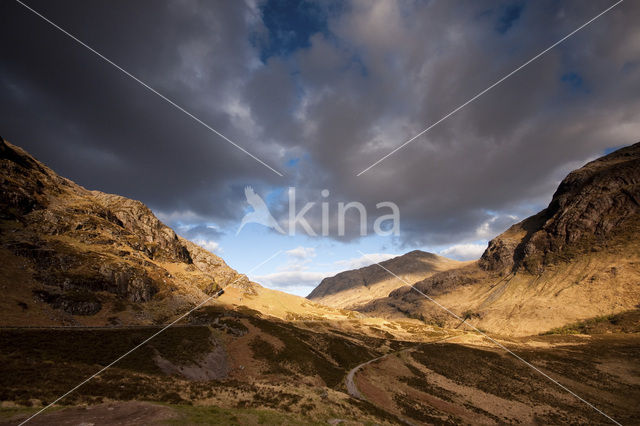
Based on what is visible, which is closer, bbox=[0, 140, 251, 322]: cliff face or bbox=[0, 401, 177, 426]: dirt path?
bbox=[0, 401, 177, 426]: dirt path

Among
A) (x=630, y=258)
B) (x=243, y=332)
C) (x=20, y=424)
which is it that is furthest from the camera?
(x=630, y=258)

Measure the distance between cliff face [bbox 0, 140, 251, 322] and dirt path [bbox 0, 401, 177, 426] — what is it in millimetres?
43247

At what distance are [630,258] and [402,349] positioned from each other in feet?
504

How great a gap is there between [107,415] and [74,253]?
2617 inches

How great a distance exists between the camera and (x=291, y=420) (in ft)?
71.6

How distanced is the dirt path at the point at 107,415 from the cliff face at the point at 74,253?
1703 inches

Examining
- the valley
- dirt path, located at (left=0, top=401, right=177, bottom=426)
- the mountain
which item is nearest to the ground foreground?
dirt path, located at (left=0, top=401, right=177, bottom=426)

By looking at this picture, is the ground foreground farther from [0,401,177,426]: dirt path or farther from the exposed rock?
the exposed rock

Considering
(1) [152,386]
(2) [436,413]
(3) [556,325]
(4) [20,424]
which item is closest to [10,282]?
(1) [152,386]

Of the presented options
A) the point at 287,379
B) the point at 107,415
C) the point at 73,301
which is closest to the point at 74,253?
the point at 73,301

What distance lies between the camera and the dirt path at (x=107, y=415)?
1583 cm

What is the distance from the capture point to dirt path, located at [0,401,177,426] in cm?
1583

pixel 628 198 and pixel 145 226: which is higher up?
pixel 628 198

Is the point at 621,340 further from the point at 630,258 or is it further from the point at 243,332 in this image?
the point at 243,332
